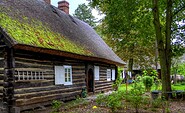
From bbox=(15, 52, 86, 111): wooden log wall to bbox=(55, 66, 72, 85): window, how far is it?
0.71 feet

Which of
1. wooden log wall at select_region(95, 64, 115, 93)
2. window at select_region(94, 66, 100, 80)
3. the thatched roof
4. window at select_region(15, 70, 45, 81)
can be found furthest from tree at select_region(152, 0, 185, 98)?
window at select_region(15, 70, 45, 81)

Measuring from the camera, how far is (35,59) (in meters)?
9.43

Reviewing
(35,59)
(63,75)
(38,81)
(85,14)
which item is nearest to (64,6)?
(63,75)

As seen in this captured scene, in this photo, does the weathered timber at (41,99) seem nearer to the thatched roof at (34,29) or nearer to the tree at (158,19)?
the thatched roof at (34,29)

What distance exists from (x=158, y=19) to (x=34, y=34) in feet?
21.9

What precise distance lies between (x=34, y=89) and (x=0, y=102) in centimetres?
148

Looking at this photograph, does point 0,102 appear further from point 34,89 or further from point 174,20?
point 174,20

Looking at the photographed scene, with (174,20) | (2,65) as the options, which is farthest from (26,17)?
(174,20)

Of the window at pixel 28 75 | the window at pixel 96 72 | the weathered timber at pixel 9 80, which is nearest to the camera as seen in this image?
the weathered timber at pixel 9 80

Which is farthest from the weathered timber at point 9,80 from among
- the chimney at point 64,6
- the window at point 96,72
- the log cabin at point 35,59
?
the chimney at point 64,6

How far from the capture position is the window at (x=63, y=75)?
10914 mm

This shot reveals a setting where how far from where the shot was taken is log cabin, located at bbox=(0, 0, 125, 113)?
26.7 feet

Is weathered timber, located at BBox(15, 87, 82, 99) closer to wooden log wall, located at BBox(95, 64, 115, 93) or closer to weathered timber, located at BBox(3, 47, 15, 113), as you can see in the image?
weathered timber, located at BBox(3, 47, 15, 113)

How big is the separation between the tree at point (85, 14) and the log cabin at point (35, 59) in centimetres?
3009
